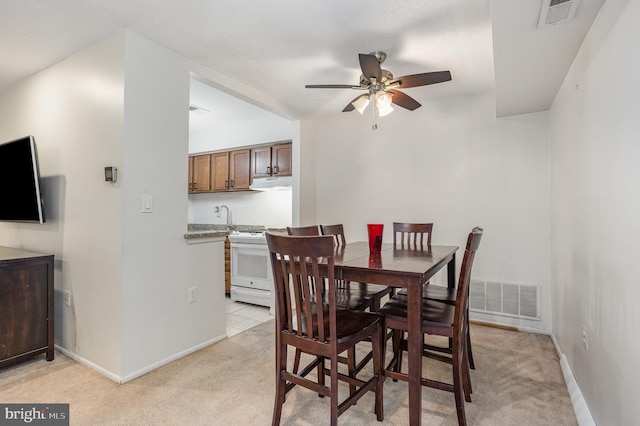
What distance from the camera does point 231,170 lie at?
187 inches

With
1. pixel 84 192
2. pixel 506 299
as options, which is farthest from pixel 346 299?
pixel 84 192

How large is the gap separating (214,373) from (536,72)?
302cm

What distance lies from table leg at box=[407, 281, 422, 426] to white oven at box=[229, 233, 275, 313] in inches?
92.8

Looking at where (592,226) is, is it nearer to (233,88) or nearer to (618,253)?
(618,253)

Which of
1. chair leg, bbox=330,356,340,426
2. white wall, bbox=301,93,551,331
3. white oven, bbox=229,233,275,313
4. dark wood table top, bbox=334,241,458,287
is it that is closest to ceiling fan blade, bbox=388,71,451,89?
dark wood table top, bbox=334,241,458,287

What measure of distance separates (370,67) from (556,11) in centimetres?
98

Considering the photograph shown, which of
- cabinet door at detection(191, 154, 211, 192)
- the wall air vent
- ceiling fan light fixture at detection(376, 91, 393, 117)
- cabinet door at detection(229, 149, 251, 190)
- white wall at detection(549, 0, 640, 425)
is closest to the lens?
white wall at detection(549, 0, 640, 425)

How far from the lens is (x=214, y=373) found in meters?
2.26

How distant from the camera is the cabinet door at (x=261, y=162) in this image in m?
4.38

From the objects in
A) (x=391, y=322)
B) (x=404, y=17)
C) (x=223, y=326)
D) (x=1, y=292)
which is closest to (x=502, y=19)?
(x=404, y=17)

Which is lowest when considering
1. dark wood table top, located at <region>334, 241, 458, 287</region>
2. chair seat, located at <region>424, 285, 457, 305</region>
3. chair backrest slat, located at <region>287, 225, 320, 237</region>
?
chair seat, located at <region>424, 285, 457, 305</region>

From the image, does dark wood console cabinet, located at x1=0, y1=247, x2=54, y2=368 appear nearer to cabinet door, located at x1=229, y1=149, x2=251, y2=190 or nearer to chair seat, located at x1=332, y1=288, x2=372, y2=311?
chair seat, located at x1=332, y1=288, x2=372, y2=311

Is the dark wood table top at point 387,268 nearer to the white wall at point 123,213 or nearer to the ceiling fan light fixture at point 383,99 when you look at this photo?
the ceiling fan light fixture at point 383,99

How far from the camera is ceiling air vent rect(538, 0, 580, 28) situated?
1416 mm
